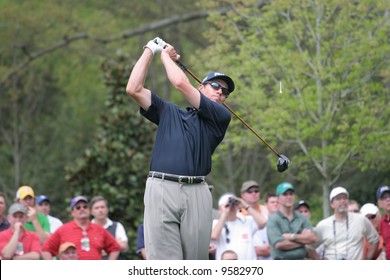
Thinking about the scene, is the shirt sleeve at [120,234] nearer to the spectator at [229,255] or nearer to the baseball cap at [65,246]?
the baseball cap at [65,246]

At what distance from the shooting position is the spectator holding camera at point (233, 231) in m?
12.5

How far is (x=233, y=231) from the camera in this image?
1259 centimetres

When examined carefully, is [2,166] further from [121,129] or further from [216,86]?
[216,86]

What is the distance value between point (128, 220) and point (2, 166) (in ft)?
46.8

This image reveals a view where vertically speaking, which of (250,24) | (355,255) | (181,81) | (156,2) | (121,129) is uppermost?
(156,2)

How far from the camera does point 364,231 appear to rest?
12695 mm

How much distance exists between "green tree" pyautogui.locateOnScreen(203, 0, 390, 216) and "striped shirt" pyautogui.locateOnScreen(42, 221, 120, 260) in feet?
13.1

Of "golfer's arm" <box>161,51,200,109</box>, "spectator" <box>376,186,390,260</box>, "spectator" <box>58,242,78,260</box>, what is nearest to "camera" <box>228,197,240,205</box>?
"spectator" <box>376,186,390,260</box>

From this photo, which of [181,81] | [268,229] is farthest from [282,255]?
[181,81]

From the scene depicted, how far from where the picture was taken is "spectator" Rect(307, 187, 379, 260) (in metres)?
12.6

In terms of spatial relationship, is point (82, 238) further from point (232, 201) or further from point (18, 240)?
point (232, 201)

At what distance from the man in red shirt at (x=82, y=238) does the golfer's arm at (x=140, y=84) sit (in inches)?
175

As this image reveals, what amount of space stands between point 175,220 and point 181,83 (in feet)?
3.50

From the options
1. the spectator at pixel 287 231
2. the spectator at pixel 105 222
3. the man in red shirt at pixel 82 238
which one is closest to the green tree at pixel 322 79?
the spectator at pixel 287 231
